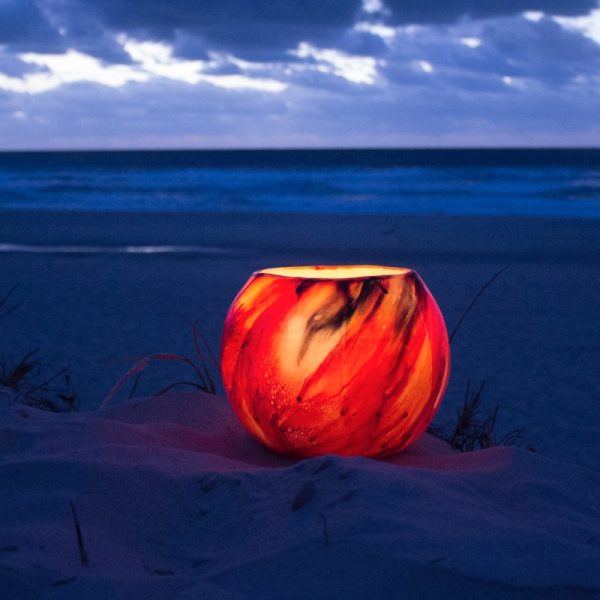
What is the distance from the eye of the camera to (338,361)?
1679 mm

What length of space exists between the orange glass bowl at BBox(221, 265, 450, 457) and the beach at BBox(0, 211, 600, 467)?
2.27 feet

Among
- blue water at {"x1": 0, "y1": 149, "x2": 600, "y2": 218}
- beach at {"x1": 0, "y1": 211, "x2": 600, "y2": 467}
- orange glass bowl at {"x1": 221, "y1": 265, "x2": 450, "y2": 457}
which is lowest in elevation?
beach at {"x1": 0, "y1": 211, "x2": 600, "y2": 467}

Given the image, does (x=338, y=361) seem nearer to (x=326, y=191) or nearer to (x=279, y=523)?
(x=279, y=523)

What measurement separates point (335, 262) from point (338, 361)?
709 centimetres

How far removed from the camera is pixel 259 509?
1367mm

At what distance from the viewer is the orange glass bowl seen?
66.3 inches

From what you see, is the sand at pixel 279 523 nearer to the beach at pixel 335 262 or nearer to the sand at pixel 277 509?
the sand at pixel 277 509

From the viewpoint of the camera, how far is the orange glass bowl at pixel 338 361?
1684mm

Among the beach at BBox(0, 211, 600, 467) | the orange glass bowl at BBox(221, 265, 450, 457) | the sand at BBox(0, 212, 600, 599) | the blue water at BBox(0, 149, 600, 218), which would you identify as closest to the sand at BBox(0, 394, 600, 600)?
the sand at BBox(0, 212, 600, 599)

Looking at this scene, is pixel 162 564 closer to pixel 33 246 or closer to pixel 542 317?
pixel 542 317

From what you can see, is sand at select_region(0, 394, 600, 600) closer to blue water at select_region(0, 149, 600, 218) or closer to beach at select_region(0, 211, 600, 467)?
beach at select_region(0, 211, 600, 467)

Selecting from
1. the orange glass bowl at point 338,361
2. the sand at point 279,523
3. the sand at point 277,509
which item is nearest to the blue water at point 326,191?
the sand at point 277,509

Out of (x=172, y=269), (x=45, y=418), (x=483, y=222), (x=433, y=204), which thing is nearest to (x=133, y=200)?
(x=433, y=204)

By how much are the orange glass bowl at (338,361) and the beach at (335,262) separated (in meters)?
0.69
